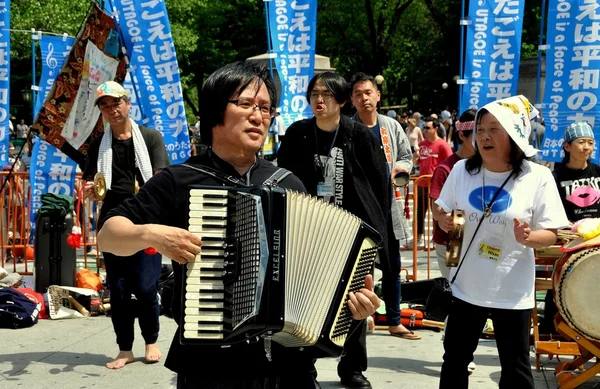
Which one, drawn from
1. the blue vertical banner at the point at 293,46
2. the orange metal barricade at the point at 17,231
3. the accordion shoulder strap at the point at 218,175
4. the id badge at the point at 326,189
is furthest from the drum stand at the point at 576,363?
the blue vertical banner at the point at 293,46

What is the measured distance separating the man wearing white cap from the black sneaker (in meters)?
1.53

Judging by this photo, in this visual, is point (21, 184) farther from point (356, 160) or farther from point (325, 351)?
point (325, 351)

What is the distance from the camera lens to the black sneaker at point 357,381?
227 inches

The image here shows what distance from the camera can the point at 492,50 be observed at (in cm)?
1138

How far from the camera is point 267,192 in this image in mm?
2785

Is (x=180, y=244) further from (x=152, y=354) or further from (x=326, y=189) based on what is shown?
(x=152, y=354)

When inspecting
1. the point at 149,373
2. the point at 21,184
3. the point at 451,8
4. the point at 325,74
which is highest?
the point at 451,8

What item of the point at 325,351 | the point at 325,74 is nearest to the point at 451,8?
the point at 325,74

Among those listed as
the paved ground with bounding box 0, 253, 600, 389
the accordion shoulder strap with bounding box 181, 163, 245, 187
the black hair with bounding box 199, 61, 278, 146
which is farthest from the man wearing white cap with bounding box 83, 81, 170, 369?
the accordion shoulder strap with bounding box 181, 163, 245, 187

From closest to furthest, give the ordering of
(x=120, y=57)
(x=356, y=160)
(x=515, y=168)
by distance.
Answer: (x=515, y=168) → (x=356, y=160) → (x=120, y=57)

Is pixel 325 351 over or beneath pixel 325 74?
beneath

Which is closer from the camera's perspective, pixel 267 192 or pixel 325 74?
pixel 267 192

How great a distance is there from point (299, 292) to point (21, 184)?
8.69 m

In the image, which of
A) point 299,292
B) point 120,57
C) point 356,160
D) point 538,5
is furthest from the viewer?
point 538,5
